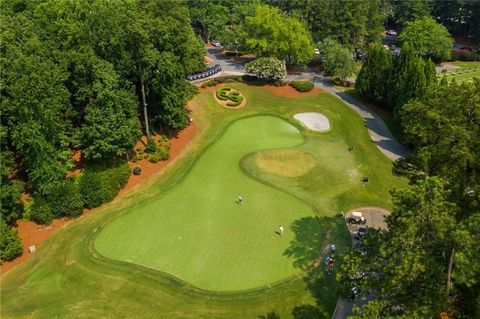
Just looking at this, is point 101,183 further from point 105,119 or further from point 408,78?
point 408,78

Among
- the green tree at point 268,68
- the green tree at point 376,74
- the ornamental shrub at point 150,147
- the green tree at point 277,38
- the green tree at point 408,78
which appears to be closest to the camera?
the ornamental shrub at point 150,147

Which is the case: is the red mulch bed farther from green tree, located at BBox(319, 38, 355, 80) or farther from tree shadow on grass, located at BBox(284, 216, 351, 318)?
green tree, located at BBox(319, 38, 355, 80)

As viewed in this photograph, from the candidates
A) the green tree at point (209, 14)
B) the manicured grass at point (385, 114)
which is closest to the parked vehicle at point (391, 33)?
the green tree at point (209, 14)

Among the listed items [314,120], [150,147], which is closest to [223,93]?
[314,120]

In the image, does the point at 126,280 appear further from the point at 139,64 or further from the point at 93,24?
the point at 93,24

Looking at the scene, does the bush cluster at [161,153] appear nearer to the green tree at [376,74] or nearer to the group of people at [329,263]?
the group of people at [329,263]

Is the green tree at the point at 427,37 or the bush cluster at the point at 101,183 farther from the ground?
the green tree at the point at 427,37

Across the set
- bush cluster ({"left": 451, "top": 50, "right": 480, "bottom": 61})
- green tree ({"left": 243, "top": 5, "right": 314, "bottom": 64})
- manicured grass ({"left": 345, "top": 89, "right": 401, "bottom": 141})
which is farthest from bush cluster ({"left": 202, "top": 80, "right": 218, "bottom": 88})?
bush cluster ({"left": 451, "top": 50, "right": 480, "bottom": 61})
